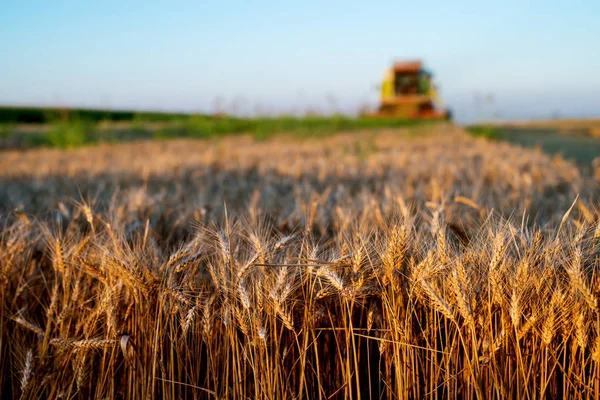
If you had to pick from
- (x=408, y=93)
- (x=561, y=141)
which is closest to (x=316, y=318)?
(x=561, y=141)

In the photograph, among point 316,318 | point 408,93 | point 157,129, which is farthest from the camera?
point 408,93

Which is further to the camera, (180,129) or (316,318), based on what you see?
(180,129)

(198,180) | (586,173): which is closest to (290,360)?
(198,180)

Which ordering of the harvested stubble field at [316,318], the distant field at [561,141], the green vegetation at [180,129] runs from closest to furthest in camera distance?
1. the harvested stubble field at [316,318]
2. the distant field at [561,141]
3. the green vegetation at [180,129]

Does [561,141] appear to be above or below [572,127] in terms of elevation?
below

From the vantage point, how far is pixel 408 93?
1883cm

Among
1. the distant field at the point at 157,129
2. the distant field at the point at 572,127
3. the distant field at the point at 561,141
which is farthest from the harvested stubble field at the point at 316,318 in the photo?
the distant field at the point at 572,127

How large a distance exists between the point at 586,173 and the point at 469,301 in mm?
3124

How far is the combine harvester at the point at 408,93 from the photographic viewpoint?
1728 centimetres

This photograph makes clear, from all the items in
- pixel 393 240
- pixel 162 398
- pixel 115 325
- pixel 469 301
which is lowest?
pixel 162 398

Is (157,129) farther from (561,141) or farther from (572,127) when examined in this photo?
(572,127)

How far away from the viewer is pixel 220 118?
1076 centimetres

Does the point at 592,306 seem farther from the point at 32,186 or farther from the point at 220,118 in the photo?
the point at 220,118

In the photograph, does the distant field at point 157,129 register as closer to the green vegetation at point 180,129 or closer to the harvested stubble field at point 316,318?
the green vegetation at point 180,129
